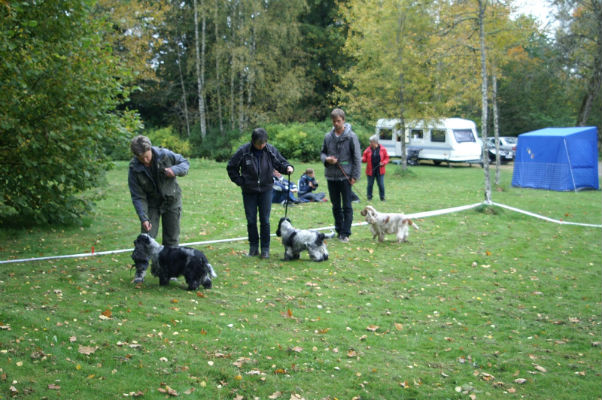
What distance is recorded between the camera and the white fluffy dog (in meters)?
8.96

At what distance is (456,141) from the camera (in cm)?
3262

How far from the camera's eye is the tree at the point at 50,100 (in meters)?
8.84

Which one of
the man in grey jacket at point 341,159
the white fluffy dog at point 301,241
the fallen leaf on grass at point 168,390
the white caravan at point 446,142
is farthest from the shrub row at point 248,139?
the fallen leaf on grass at point 168,390

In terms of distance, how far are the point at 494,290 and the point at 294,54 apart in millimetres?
34004

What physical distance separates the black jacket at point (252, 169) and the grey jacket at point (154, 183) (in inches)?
48.8

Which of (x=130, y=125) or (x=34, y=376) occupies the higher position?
(x=130, y=125)

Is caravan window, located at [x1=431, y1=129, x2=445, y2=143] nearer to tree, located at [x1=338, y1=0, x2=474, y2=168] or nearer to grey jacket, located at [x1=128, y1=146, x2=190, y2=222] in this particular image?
tree, located at [x1=338, y1=0, x2=474, y2=168]

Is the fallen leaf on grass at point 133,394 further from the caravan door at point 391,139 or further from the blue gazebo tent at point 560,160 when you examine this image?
the caravan door at point 391,139

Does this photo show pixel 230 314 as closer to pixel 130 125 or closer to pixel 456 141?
pixel 130 125

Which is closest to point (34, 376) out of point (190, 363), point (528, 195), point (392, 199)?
point (190, 363)

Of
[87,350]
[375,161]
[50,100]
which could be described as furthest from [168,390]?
[375,161]

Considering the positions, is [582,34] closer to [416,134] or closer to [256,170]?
[416,134]

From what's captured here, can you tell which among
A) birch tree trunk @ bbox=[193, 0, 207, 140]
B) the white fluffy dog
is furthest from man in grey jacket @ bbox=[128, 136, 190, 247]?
birch tree trunk @ bbox=[193, 0, 207, 140]

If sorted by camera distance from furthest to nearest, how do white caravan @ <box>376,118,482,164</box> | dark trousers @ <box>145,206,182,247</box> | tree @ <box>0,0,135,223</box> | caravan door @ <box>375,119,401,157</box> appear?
1. caravan door @ <box>375,119,401,157</box>
2. white caravan @ <box>376,118,482,164</box>
3. tree @ <box>0,0,135,223</box>
4. dark trousers @ <box>145,206,182,247</box>
